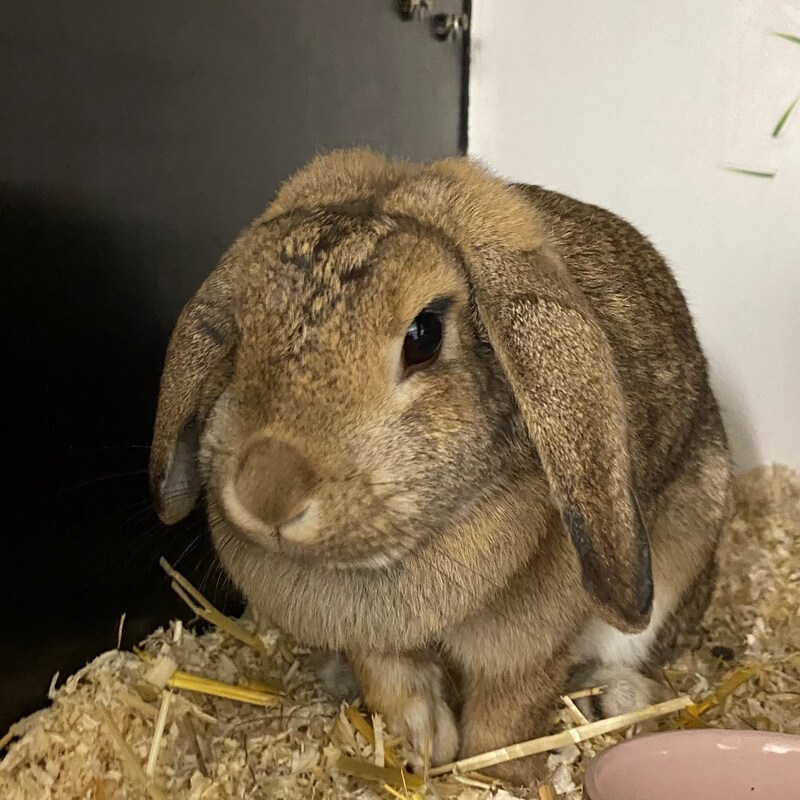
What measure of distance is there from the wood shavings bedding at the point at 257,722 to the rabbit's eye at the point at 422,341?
72 centimetres

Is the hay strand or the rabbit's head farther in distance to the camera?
the hay strand

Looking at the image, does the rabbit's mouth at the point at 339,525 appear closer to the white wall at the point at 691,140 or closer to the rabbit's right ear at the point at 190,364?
the rabbit's right ear at the point at 190,364

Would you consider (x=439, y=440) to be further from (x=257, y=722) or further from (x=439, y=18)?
(x=439, y=18)

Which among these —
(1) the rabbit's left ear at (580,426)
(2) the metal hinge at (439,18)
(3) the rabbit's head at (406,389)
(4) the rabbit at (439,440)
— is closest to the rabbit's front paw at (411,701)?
(4) the rabbit at (439,440)

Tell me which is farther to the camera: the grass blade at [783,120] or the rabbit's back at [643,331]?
the grass blade at [783,120]

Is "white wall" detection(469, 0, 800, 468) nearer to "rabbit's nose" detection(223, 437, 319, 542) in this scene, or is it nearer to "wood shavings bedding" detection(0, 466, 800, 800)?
"wood shavings bedding" detection(0, 466, 800, 800)

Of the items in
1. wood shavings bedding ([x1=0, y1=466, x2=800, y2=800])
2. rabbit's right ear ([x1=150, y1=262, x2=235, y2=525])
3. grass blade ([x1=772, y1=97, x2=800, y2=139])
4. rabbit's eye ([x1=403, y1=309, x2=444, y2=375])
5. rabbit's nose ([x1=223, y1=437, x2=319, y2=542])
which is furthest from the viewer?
Result: grass blade ([x1=772, y1=97, x2=800, y2=139])

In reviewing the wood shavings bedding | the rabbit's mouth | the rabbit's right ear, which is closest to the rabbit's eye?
the rabbit's mouth

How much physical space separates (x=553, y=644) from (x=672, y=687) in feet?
1.59

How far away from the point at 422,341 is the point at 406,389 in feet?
0.24

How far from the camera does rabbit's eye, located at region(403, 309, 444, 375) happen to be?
3.86 feet

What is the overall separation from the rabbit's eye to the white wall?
1449 millimetres

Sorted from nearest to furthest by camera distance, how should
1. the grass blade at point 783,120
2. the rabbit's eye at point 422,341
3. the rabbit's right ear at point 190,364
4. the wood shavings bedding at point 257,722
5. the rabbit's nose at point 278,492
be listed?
the rabbit's nose at point 278,492, the rabbit's eye at point 422,341, the rabbit's right ear at point 190,364, the wood shavings bedding at point 257,722, the grass blade at point 783,120

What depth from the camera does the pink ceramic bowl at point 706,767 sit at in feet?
3.75
